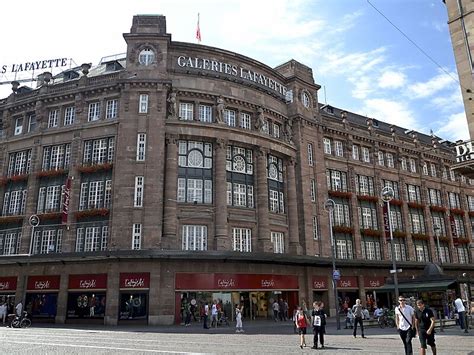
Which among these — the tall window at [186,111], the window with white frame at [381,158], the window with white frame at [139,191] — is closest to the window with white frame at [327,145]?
the window with white frame at [381,158]

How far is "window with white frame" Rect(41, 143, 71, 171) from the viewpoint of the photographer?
117 ft

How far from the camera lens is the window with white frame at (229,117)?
37.3m

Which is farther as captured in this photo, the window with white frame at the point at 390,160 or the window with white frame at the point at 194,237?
the window with white frame at the point at 390,160

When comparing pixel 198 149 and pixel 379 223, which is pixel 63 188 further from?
pixel 379 223

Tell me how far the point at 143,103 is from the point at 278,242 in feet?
57.3

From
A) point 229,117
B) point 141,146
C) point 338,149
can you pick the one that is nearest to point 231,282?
point 141,146

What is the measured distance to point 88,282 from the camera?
3100 centimetres

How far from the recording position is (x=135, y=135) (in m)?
33.4

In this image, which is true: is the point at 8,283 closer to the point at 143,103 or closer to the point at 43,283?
the point at 43,283

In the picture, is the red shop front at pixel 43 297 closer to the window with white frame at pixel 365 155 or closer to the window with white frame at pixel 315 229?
the window with white frame at pixel 315 229

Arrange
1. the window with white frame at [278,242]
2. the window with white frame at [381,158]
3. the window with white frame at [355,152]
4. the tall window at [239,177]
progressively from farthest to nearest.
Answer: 1. the window with white frame at [381,158]
2. the window with white frame at [355,152]
3. the window with white frame at [278,242]
4. the tall window at [239,177]

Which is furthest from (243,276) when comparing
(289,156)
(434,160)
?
(434,160)

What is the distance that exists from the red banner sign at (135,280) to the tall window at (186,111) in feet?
45.5

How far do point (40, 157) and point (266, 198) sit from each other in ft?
68.1
